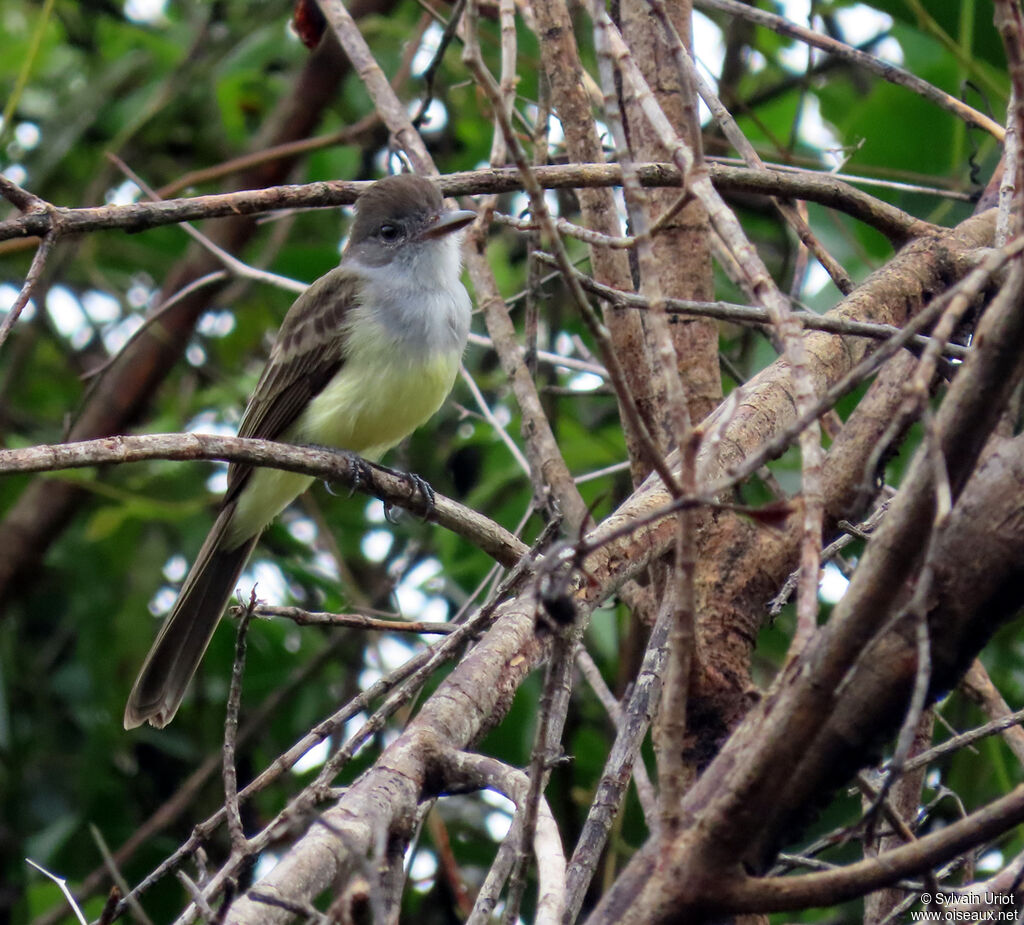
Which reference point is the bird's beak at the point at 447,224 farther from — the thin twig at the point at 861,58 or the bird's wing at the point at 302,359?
the thin twig at the point at 861,58

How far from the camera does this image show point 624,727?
2.56m

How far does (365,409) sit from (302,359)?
425mm

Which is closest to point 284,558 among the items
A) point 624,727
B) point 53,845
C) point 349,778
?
point 349,778

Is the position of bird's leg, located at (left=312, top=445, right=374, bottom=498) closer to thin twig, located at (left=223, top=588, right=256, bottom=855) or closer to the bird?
the bird

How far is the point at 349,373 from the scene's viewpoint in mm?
4730

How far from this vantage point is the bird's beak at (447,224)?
4480mm

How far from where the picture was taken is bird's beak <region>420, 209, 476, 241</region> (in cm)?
448

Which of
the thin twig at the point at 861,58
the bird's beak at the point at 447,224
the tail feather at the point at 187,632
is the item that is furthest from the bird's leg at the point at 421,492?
the thin twig at the point at 861,58

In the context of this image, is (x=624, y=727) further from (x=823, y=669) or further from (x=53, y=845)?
(x=53, y=845)

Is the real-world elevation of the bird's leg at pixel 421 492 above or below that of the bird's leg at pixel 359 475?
below

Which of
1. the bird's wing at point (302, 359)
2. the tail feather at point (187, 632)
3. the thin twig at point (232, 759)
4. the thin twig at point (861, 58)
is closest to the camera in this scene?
the thin twig at point (232, 759)

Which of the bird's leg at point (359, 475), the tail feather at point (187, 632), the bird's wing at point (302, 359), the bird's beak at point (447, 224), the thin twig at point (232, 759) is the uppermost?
the bird's beak at point (447, 224)

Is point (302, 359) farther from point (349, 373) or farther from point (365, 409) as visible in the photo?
point (365, 409)

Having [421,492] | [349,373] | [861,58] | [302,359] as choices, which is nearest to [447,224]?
[349,373]
